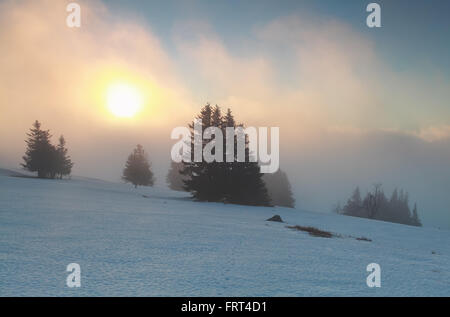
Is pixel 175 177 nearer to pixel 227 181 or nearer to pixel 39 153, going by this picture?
pixel 39 153

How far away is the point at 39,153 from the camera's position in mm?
47438

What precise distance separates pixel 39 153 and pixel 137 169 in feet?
58.4

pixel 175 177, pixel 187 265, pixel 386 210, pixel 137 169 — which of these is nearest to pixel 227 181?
pixel 187 265

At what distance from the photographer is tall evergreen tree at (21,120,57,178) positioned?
1874 inches

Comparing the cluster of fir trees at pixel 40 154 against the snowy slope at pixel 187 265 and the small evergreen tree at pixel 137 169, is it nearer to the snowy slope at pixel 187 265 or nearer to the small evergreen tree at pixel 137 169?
the small evergreen tree at pixel 137 169

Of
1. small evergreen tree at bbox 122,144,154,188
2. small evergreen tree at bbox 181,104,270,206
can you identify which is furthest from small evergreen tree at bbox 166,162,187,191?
small evergreen tree at bbox 181,104,270,206

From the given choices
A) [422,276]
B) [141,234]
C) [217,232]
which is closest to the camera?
[422,276]

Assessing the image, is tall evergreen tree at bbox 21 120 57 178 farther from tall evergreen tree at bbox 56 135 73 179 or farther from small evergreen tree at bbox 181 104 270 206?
small evergreen tree at bbox 181 104 270 206

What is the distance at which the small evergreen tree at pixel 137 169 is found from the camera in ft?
169

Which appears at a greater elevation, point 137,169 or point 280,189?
point 137,169
